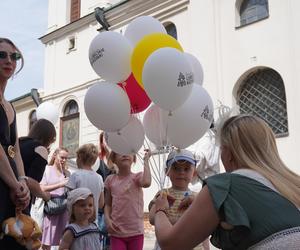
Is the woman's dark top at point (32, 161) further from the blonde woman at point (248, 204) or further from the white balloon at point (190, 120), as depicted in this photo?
the blonde woman at point (248, 204)

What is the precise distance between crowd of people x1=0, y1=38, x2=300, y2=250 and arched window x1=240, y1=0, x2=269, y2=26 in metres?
7.11

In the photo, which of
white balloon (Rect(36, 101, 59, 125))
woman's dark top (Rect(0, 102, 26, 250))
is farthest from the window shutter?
woman's dark top (Rect(0, 102, 26, 250))

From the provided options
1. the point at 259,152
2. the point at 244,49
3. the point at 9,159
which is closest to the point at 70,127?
the point at 244,49

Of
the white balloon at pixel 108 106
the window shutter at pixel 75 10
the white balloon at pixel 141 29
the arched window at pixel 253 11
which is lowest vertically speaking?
the white balloon at pixel 108 106

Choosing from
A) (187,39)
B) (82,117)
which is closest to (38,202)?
(187,39)

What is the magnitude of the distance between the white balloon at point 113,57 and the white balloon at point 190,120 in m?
0.64

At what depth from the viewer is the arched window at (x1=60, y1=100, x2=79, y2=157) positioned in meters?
15.2

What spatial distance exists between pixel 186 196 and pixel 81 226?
4.59 feet

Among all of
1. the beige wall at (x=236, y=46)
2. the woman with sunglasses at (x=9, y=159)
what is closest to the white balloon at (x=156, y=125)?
the woman with sunglasses at (x=9, y=159)

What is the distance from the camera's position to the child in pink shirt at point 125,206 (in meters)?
4.30

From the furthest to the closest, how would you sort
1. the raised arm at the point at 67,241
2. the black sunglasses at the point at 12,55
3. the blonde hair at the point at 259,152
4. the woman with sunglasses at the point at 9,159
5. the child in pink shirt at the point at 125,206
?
the child in pink shirt at the point at 125,206
the raised arm at the point at 67,241
the black sunglasses at the point at 12,55
the woman with sunglasses at the point at 9,159
the blonde hair at the point at 259,152

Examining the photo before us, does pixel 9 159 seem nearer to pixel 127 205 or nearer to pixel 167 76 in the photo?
pixel 167 76

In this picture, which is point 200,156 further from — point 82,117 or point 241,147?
point 82,117

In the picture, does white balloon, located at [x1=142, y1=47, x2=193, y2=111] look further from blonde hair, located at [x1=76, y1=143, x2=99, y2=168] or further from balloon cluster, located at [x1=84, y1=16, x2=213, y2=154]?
blonde hair, located at [x1=76, y1=143, x2=99, y2=168]
